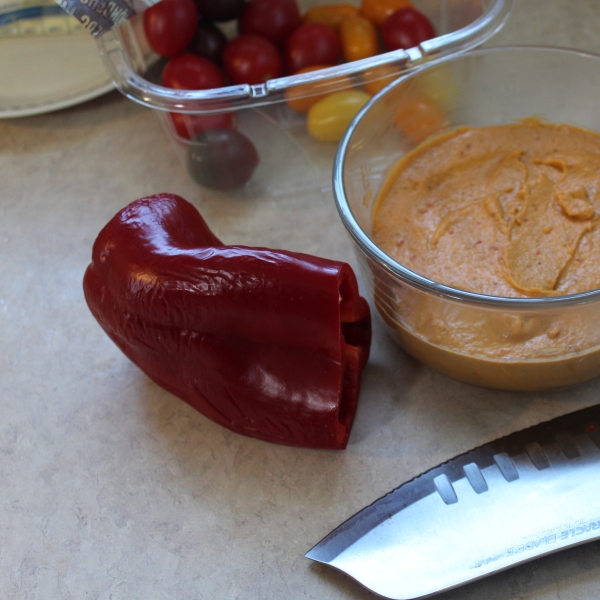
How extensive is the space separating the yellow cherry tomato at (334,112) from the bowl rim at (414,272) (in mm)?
129

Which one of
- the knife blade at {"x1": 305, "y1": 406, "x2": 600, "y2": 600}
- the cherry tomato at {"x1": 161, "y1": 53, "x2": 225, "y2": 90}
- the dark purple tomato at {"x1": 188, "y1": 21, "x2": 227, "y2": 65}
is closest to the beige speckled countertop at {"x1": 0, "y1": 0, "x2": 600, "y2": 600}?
the knife blade at {"x1": 305, "y1": 406, "x2": 600, "y2": 600}

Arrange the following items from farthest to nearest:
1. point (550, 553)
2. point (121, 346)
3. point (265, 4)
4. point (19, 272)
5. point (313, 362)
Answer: point (265, 4)
point (19, 272)
point (121, 346)
point (313, 362)
point (550, 553)

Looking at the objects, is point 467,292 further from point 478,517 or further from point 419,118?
point 419,118

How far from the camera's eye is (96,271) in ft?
3.43

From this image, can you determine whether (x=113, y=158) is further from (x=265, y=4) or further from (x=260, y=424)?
(x=260, y=424)

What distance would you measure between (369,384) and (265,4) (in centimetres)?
84

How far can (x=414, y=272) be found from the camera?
0.92 metres

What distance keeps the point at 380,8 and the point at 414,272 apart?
0.78m

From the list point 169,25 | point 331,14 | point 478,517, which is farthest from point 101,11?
point 478,517

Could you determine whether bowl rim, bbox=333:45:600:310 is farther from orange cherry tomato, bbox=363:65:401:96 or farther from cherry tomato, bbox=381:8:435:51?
cherry tomato, bbox=381:8:435:51

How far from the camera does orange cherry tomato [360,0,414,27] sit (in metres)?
1.45

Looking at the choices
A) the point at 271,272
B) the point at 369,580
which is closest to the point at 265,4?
the point at 271,272

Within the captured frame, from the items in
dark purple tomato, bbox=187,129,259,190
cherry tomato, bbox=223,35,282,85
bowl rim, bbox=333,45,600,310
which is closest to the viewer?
bowl rim, bbox=333,45,600,310

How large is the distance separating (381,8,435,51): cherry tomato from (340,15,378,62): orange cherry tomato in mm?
37
